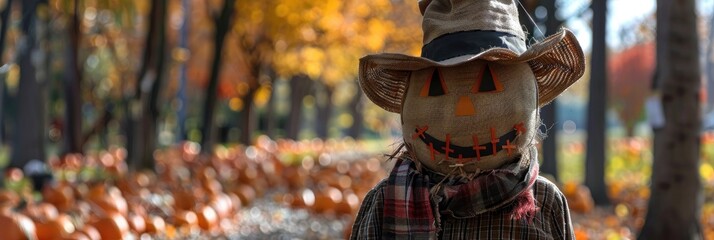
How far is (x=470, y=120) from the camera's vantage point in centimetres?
283

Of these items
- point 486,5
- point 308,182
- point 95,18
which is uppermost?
point 486,5

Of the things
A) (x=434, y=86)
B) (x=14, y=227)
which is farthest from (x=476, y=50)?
(x=14, y=227)

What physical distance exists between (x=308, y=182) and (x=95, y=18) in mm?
10111

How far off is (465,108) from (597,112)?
7.68 m

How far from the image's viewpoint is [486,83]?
2.88m

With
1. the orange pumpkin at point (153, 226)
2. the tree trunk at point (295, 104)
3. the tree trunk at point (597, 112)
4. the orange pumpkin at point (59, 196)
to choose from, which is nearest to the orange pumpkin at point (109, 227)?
the orange pumpkin at point (153, 226)

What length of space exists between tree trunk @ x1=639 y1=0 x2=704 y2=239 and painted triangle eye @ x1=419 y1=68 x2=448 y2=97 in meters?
3.38

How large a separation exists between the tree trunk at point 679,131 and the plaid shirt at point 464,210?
3.15m

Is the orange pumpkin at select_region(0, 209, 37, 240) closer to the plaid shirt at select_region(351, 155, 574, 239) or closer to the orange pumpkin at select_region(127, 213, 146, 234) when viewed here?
the orange pumpkin at select_region(127, 213, 146, 234)

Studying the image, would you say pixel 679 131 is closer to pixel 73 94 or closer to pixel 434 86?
pixel 434 86

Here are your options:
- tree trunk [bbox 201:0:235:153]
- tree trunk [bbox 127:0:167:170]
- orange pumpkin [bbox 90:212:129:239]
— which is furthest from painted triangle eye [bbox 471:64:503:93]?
tree trunk [bbox 201:0:235:153]

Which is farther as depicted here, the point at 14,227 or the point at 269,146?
the point at 269,146

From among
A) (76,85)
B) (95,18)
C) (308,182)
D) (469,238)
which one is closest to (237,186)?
(308,182)

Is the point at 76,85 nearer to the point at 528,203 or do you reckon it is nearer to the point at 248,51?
the point at 248,51
